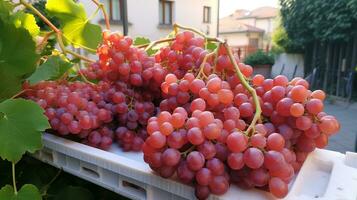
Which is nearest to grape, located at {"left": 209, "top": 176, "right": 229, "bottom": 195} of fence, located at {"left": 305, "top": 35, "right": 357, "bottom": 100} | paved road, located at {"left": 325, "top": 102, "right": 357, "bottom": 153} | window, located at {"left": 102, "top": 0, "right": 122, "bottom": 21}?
paved road, located at {"left": 325, "top": 102, "right": 357, "bottom": 153}

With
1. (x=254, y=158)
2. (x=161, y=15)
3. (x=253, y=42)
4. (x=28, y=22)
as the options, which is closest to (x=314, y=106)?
(x=254, y=158)

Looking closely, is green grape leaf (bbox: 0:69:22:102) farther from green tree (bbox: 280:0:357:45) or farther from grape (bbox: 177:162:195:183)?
green tree (bbox: 280:0:357:45)

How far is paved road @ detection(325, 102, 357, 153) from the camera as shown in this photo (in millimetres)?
4227

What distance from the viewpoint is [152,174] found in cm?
48

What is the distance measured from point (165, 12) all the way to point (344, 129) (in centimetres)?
678

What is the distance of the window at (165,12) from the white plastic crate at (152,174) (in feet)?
32.7

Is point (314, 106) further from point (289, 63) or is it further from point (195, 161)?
point (289, 63)

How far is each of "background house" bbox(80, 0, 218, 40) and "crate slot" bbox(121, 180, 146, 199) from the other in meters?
7.82

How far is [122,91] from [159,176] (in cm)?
25

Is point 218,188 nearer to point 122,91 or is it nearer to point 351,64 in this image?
point 122,91

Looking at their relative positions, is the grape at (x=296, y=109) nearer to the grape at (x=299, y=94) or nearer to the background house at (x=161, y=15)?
the grape at (x=299, y=94)

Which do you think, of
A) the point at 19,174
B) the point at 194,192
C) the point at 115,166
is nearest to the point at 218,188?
the point at 194,192

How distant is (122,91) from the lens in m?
0.67

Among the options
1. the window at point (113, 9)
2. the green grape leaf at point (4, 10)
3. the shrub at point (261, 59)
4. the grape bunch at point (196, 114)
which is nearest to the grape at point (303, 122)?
the grape bunch at point (196, 114)
